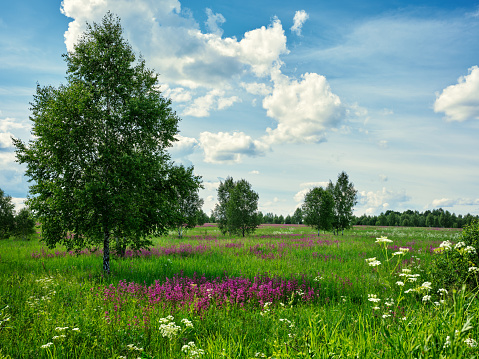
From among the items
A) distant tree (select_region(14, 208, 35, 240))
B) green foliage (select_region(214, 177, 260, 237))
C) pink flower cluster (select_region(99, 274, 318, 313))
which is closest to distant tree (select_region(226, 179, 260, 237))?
green foliage (select_region(214, 177, 260, 237))

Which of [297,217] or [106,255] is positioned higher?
[106,255]

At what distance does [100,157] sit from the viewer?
10867 mm

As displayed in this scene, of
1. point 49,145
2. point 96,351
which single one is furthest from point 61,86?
point 96,351

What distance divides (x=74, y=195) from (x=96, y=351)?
703cm

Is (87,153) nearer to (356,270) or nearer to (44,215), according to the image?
(44,215)

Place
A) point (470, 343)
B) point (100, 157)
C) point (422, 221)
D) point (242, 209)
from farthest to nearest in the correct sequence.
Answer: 1. point (422, 221)
2. point (242, 209)
3. point (100, 157)
4. point (470, 343)

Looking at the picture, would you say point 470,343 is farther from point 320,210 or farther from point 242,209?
point 320,210

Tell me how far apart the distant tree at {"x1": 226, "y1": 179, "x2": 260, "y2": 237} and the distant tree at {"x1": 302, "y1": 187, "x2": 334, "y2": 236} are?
839 cm

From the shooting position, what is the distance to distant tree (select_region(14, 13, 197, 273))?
34.0ft

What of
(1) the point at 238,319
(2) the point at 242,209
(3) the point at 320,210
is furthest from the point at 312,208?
(1) the point at 238,319

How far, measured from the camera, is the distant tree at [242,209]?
34.7 m

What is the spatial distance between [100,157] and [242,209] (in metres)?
25.4

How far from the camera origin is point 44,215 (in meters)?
10.5

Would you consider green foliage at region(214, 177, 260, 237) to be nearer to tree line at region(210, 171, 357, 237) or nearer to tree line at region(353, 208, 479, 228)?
tree line at region(210, 171, 357, 237)
